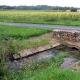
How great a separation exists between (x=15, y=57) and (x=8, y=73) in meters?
4.71

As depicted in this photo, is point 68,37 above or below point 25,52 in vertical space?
above

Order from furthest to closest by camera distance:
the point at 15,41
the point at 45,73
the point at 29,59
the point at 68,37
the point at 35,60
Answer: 1. the point at 68,37
2. the point at 29,59
3. the point at 35,60
4. the point at 15,41
5. the point at 45,73

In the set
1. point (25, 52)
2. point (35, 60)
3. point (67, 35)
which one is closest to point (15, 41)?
point (35, 60)

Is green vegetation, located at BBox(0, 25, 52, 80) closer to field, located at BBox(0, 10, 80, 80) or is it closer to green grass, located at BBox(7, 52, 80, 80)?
field, located at BBox(0, 10, 80, 80)

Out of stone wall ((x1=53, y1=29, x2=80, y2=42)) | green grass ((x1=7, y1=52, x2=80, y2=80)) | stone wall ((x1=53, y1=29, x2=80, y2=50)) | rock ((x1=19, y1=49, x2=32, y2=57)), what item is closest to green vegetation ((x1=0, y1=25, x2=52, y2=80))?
rock ((x1=19, y1=49, x2=32, y2=57))

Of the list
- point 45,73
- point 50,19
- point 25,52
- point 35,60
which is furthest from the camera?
point 50,19

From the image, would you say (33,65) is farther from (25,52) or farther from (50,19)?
(50,19)

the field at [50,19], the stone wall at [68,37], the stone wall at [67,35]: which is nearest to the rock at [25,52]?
the stone wall at [68,37]

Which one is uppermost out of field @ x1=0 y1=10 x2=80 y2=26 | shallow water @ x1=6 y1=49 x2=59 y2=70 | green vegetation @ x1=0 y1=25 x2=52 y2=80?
green vegetation @ x1=0 y1=25 x2=52 y2=80

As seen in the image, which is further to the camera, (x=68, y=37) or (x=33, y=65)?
(x=68, y=37)

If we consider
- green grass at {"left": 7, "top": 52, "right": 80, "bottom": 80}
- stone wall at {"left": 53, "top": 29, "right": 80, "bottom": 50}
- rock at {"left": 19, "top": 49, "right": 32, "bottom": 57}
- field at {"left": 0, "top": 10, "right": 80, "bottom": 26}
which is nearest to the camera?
green grass at {"left": 7, "top": 52, "right": 80, "bottom": 80}

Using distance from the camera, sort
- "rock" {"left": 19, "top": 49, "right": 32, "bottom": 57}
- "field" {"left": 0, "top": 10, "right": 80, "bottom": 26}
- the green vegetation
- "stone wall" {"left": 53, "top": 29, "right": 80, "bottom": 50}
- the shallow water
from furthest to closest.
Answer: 1. "field" {"left": 0, "top": 10, "right": 80, "bottom": 26}
2. "stone wall" {"left": 53, "top": 29, "right": 80, "bottom": 50}
3. "rock" {"left": 19, "top": 49, "right": 32, "bottom": 57}
4. the shallow water
5. the green vegetation

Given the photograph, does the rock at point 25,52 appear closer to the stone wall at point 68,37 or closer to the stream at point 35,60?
the stream at point 35,60

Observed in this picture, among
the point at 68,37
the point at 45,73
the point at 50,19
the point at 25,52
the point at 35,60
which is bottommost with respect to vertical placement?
the point at 35,60
